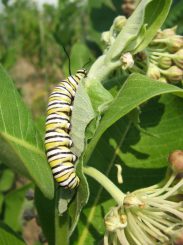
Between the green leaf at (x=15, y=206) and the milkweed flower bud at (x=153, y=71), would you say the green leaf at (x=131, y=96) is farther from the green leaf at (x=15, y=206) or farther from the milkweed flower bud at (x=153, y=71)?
the green leaf at (x=15, y=206)

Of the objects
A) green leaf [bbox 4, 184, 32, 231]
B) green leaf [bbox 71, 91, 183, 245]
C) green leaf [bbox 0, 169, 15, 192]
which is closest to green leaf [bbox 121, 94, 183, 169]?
green leaf [bbox 71, 91, 183, 245]

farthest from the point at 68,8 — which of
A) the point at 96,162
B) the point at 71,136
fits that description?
the point at 71,136

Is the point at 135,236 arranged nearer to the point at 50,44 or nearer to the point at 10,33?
the point at 50,44

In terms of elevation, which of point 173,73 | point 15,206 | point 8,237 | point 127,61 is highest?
point 127,61

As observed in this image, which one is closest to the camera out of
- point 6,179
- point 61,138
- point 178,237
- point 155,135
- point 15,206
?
point 178,237

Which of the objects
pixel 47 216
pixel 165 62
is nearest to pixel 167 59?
pixel 165 62

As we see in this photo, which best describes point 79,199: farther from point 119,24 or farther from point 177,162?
point 119,24
